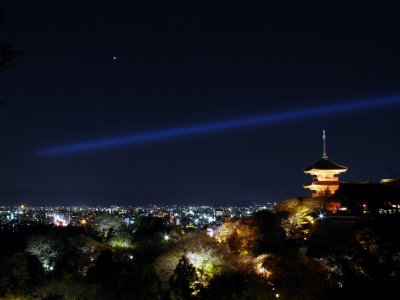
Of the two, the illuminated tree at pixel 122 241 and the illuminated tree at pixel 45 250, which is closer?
the illuminated tree at pixel 45 250

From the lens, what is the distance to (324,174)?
1666 inches

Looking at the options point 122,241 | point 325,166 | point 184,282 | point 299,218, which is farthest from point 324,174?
point 184,282

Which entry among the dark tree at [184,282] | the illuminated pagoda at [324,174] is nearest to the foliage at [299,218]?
the illuminated pagoda at [324,174]

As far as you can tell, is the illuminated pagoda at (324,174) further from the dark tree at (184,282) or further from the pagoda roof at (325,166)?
the dark tree at (184,282)

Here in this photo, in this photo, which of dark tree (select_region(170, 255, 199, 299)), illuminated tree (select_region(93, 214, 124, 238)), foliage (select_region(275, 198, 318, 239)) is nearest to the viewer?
dark tree (select_region(170, 255, 199, 299))

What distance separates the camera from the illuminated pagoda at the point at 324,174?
41.8 meters

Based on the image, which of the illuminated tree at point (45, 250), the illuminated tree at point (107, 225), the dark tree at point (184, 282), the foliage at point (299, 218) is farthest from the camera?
the illuminated tree at point (107, 225)

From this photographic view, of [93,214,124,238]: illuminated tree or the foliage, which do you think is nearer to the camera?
the foliage

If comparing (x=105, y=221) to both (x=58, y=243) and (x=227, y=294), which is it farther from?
(x=227, y=294)

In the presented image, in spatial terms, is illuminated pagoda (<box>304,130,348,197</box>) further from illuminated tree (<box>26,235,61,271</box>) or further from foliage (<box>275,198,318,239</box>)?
illuminated tree (<box>26,235,61,271</box>)

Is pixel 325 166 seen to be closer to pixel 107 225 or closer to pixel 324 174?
pixel 324 174

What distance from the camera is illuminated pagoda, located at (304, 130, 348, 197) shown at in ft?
137

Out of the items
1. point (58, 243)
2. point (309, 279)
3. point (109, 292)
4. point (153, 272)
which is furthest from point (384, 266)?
point (58, 243)

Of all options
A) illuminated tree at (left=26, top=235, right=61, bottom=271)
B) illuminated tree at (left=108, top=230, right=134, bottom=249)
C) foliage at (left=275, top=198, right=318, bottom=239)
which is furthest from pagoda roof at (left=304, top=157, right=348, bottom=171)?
illuminated tree at (left=26, top=235, right=61, bottom=271)
